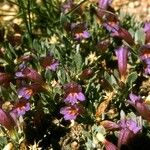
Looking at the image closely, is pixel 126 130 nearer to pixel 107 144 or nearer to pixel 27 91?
pixel 107 144

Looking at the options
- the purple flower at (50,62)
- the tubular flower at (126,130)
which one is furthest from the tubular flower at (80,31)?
the tubular flower at (126,130)

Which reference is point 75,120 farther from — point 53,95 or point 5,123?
point 5,123

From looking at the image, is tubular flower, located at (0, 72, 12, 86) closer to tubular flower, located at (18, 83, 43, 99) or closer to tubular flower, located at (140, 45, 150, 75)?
tubular flower, located at (18, 83, 43, 99)

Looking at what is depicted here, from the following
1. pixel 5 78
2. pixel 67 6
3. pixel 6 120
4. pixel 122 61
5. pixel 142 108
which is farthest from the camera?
pixel 67 6

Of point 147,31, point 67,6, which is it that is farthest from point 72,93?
point 67,6

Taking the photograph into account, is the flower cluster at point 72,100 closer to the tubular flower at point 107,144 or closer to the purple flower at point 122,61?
the tubular flower at point 107,144

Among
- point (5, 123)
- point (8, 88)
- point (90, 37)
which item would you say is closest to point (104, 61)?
point (90, 37)
